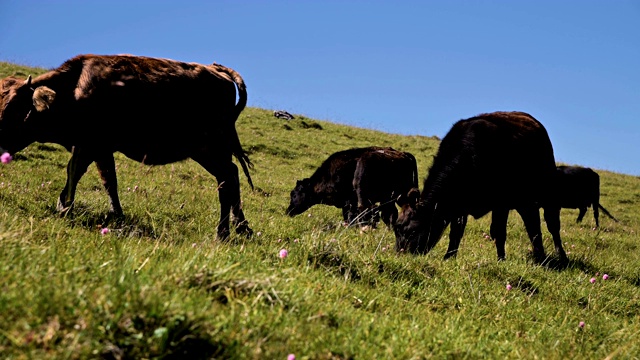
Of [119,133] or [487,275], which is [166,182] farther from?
[487,275]

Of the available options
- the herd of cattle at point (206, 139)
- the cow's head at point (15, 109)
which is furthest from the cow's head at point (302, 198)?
the cow's head at point (15, 109)

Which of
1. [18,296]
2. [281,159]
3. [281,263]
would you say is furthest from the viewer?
[281,159]

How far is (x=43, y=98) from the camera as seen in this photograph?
7180mm

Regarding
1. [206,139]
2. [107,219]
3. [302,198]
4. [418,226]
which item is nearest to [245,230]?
[206,139]

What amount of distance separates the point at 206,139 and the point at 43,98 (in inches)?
87.7

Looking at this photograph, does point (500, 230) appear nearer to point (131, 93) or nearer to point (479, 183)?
point (479, 183)

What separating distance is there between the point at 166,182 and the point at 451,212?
23.8ft

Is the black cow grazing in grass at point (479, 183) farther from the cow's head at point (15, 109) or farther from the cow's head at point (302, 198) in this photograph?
the cow's head at point (15, 109)

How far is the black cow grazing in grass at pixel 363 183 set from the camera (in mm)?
12961

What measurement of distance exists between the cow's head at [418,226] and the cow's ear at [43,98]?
17.7 feet

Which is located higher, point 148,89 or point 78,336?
point 148,89

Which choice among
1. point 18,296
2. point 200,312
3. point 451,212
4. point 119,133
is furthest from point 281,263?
point 451,212

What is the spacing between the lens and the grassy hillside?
8.51 ft

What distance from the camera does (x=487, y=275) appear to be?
270 inches
